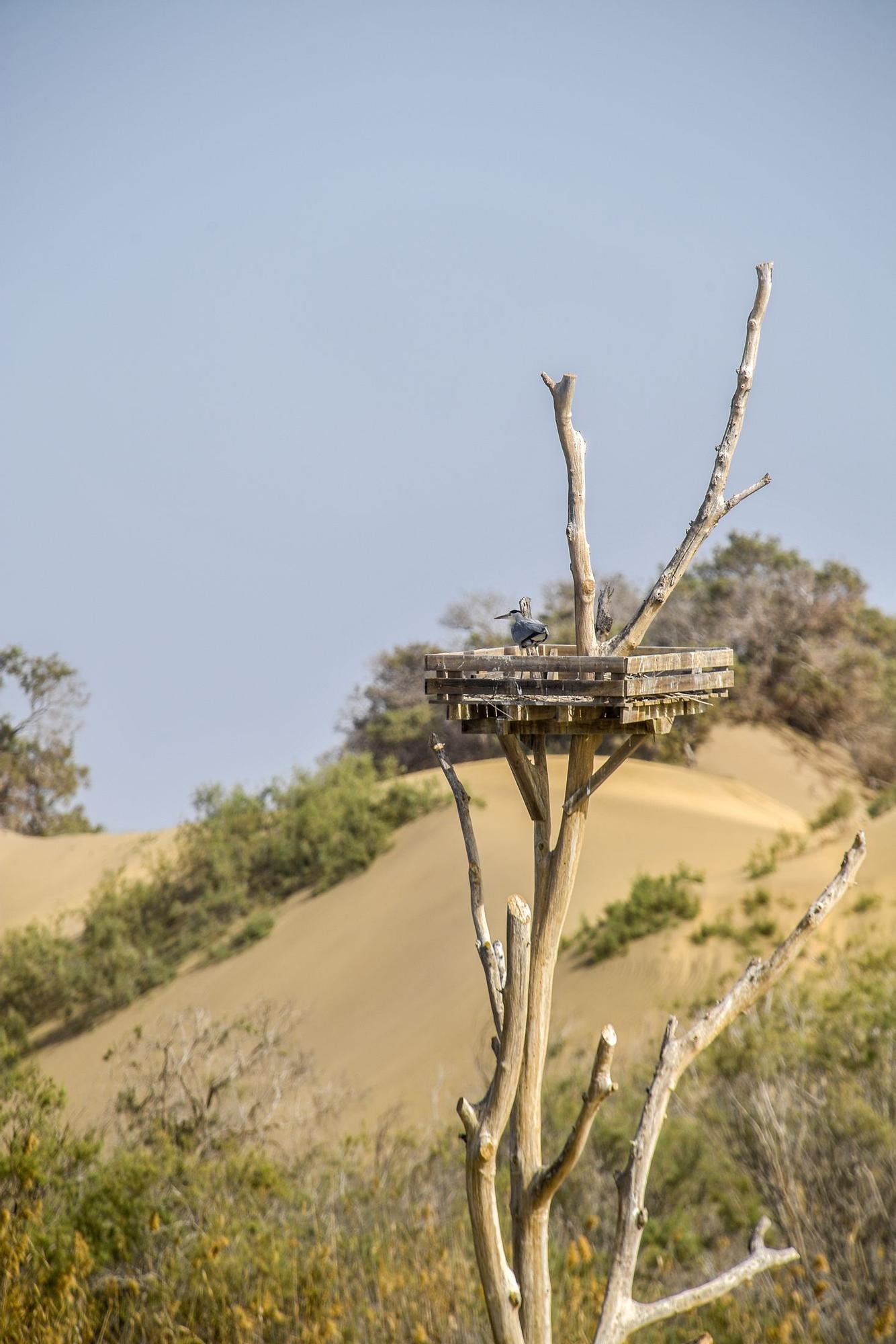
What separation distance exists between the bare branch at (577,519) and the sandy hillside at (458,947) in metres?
8.30

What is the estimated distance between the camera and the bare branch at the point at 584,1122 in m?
3.51

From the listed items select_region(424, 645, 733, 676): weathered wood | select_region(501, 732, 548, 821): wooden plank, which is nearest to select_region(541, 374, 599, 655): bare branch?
select_region(424, 645, 733, 676): weathered wood

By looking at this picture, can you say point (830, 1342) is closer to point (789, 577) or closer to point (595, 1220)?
point (595, 1220)

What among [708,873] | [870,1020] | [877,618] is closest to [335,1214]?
[870,1020]

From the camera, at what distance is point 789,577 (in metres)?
26.1

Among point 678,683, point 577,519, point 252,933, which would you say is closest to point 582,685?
point 678,683

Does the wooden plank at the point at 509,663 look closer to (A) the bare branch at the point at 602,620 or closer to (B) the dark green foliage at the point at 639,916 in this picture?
(A) the bare branch at the point at 602,620

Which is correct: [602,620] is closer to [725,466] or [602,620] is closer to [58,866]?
[725,466]

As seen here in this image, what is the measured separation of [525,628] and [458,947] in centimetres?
1313

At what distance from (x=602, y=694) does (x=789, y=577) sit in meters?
23.7

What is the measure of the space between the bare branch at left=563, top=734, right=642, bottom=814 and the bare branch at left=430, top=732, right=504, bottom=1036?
0.33 m

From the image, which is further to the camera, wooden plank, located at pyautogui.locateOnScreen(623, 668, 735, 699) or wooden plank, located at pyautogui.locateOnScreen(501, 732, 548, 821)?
wooden plank, located at pyautogui.locateOnScreen(501, 732, 548, 821)

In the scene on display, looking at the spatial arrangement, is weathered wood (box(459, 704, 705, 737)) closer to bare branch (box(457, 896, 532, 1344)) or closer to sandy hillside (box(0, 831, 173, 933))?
bare branch (box(457, 896, 532, 1344))

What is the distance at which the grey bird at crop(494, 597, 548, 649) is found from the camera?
13.8 ft
